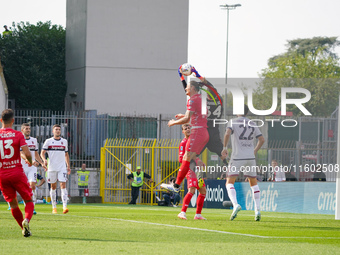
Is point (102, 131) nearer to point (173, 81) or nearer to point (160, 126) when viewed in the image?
point (160, 126)

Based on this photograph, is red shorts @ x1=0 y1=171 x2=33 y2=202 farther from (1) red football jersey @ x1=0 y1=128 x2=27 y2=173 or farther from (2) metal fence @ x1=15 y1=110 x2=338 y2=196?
(2) metal fence @ x1=15 y1=110 x2=338 y2=196

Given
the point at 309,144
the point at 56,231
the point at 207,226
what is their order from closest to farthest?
the point at 56,231
the point at 207,226
the point at 309,144

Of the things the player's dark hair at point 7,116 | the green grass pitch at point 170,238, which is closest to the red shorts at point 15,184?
the green grass pitch at point 170,238

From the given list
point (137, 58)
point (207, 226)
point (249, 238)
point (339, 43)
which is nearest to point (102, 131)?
point (137, 58)

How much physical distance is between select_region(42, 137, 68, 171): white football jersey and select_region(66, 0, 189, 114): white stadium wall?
30.4 m

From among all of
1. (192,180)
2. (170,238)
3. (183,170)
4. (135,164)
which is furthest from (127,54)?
(170,238)

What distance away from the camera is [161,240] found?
10.0 meters

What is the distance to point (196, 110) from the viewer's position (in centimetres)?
1495

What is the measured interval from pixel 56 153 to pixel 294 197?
754 cm

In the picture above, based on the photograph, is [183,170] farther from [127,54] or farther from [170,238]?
[127,54]

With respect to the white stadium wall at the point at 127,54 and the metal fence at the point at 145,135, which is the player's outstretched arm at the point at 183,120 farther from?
the white stadium wall at the point at 127,54

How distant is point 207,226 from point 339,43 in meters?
65.2

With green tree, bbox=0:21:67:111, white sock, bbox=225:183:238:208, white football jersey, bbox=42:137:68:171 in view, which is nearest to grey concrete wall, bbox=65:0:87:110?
green tree, bbox=0:21:67:111

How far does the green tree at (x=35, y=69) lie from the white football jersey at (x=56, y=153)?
3364 cm
